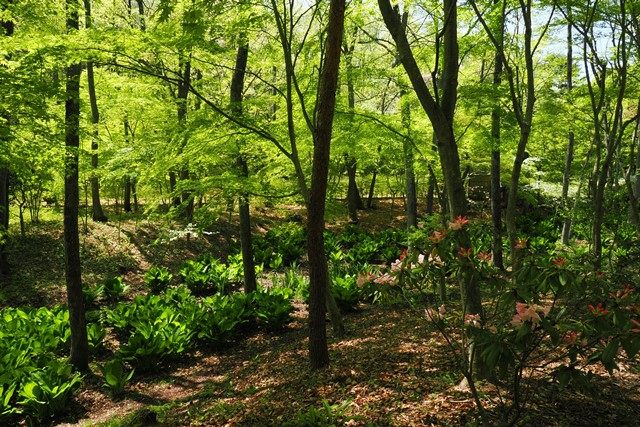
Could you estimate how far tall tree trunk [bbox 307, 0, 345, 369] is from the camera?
4438 mm

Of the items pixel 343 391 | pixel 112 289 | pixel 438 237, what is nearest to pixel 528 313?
pixel 438 237

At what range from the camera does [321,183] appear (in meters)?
4.69

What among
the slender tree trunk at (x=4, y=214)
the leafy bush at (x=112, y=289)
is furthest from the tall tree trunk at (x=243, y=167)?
the slender tree trunk at (x=4, y=214)

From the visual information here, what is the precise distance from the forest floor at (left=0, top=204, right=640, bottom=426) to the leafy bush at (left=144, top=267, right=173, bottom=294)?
4.07 meters

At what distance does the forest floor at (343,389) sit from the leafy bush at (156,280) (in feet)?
13.3

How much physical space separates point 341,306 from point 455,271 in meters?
6.08

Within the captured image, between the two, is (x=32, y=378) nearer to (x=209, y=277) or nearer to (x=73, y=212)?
(x=73, y=212)

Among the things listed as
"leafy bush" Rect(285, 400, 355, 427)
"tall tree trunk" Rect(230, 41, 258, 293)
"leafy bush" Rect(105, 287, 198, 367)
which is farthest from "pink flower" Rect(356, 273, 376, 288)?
"leafy bush" Rect(105, 287, 198, 367)

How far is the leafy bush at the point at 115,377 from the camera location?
5556 mm

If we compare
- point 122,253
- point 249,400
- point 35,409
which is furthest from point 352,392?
point 122,253

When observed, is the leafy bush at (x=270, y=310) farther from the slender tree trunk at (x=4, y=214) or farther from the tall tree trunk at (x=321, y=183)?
the slender tree trunk at (x=4, y=214)

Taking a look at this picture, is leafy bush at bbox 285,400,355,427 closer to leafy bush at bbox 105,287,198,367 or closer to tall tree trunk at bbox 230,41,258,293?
leafy bush at bbox 105,287,198,367

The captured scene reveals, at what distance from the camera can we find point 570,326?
2107 millimetres

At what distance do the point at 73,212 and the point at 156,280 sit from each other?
5.32 m
